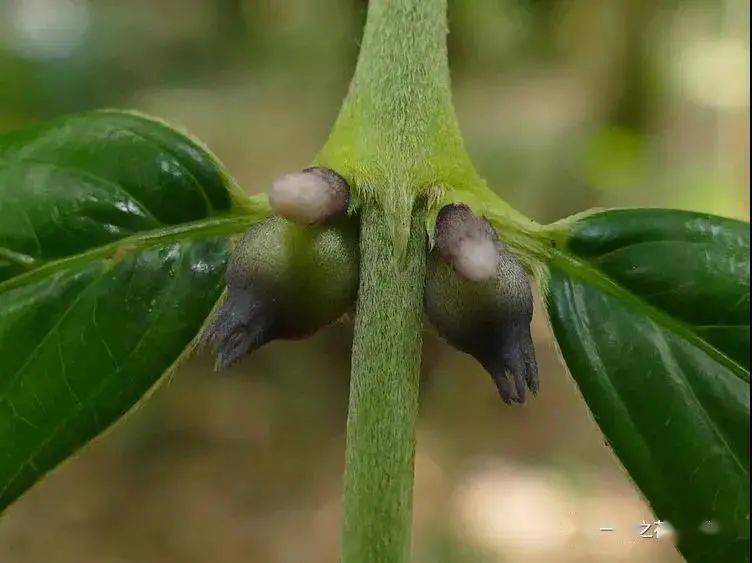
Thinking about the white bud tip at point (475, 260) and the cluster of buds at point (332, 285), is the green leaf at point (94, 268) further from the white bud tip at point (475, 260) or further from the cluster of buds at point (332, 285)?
the white bud tip at point (475, 260)

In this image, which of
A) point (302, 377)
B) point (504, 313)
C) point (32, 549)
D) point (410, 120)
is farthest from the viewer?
point (302, 377)

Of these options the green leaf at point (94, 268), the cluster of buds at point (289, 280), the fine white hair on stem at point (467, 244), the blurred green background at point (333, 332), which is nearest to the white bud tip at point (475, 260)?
the fine white hair on stem at point (467, 244)

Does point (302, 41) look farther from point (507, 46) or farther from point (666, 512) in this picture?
point (666, 512)

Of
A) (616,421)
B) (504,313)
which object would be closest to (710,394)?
(616,421)

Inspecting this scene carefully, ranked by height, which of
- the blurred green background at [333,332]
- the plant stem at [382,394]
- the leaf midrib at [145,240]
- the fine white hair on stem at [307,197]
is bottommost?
the plant stem at [382,394]

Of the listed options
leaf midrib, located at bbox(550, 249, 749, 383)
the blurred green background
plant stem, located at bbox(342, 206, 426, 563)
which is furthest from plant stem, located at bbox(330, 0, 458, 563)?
the blurred green background

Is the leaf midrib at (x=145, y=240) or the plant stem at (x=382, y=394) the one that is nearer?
the plant stem at (x=382, y=394)

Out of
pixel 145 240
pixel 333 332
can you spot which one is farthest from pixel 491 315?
pixel 333 332

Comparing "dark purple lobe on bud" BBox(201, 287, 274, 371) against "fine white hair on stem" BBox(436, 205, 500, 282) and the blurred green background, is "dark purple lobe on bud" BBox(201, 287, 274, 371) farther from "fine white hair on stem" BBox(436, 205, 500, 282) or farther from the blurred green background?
the blurred green background
